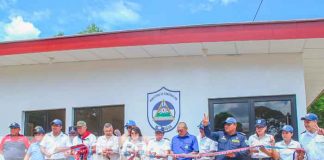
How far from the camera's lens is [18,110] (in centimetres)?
1052

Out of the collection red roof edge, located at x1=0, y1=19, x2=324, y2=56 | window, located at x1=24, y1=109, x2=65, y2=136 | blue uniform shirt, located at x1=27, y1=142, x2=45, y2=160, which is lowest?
blue uniform shirt, located at x1=27, y1=142, x2=45, y2=160

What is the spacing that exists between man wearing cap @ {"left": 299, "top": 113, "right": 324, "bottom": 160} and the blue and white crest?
3277 millimetres

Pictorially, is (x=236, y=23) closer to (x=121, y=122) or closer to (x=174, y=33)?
(x=174, y=33)

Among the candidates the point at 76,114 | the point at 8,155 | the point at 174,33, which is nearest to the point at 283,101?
the point at 174,33

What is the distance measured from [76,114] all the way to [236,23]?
4136 mm

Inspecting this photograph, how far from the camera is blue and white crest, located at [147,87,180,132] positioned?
9555mm

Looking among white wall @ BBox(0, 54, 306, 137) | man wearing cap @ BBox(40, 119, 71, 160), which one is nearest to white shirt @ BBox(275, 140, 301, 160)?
white wall @ BBox(0, 54, 306, 137)

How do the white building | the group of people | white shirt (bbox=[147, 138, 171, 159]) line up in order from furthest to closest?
1. the white building
2. white shirt (bbox=[147, 138, 171, 159])
3. the group of people

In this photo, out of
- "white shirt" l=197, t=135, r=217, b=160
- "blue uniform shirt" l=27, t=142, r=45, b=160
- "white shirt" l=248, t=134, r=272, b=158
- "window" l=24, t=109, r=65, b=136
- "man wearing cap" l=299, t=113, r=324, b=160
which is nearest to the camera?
"man wearing cap" l=299, t=113, r=324, b=160

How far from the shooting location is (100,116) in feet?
32.9

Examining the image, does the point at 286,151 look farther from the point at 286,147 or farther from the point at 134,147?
the point at 134,147

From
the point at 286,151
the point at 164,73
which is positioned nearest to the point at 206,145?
the point at 286,151

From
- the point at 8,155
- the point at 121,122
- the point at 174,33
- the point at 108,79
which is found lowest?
the point at 8,155

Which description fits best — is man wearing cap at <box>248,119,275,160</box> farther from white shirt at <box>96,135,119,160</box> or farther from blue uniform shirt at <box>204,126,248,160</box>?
white shirt at <box>96,135,119,160</box>
